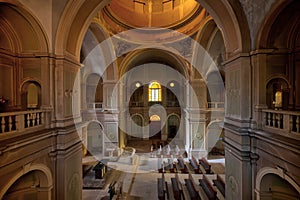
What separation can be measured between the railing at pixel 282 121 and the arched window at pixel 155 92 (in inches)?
794

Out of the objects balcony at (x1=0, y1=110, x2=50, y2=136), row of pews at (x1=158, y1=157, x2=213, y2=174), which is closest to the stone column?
balcony at (x1=0, y1=110, x2=50, y2=136)

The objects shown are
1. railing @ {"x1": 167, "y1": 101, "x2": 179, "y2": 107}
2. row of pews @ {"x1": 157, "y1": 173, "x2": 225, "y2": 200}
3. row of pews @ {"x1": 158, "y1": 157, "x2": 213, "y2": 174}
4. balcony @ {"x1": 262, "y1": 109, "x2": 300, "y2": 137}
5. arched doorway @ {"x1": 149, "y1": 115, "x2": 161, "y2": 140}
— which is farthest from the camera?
arched doorway @ {"x1": 149, "y1": 115, "x2": 161, "y2": 140}

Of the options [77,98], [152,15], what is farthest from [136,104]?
[77,98]

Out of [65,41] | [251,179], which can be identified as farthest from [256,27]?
[65,41]

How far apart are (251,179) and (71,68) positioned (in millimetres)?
6646

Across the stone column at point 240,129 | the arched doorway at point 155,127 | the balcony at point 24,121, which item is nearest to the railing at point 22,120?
the balcony at point 24,121

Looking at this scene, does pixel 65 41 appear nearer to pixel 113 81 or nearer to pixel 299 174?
pixel 299 174

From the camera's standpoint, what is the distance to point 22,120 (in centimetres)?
500

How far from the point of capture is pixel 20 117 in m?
4.94

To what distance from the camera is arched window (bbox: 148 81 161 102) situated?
2536 centimetres

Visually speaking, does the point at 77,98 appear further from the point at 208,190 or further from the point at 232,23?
the point at 208,190

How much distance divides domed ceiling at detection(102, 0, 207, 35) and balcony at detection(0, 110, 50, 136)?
9.09 metres

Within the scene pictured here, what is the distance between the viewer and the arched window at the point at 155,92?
25359 mm

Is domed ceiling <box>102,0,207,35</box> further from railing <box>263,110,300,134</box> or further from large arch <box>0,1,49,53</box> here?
railing <box>263,110,300,134</box>
